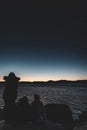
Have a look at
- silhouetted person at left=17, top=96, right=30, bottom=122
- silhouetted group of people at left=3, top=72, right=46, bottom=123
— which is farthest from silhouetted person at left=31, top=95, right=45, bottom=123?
silhouetted person at left=17, top=96, right=30, bottom=122

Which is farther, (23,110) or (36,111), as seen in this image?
(23,110)

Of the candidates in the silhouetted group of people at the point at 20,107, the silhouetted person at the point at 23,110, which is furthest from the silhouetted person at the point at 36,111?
the silhouetted person at the point at 23,110

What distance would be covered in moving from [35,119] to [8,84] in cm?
395

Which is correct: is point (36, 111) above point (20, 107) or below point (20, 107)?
below

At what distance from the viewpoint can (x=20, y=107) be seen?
20.5 meters

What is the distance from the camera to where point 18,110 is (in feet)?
67.5

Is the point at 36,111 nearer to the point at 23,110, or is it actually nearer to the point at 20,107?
the point at 23,110

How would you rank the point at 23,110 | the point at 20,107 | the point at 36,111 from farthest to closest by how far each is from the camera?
the point at 20,107 → the point at 23,110 → the point at 36,111

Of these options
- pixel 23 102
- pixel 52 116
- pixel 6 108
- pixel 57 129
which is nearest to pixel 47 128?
pixel 57 129

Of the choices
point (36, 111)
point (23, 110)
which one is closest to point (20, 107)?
point (23, 110)

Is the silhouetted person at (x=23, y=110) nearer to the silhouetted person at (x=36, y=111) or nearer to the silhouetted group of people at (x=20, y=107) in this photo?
the silhouetted group of people at (x=20, y=107)

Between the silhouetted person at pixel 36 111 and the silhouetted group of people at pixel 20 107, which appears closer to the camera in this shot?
the silhouetted person at pixel 36 111

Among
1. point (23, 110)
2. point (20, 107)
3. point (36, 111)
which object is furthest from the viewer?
point (20, 107)

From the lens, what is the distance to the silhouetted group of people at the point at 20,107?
65.6ft
